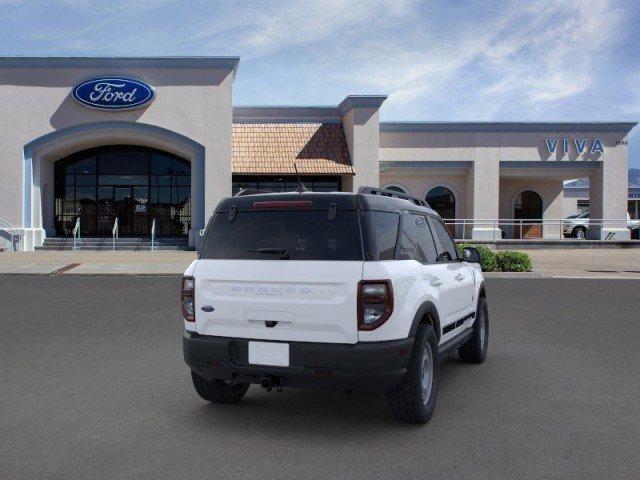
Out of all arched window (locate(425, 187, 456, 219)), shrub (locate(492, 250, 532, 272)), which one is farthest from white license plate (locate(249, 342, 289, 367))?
arched window (locate(425, 187, 456, 219))

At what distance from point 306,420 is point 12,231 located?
966 inches

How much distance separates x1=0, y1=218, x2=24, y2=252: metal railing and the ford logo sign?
5892 millimetres

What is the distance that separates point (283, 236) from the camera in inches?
189

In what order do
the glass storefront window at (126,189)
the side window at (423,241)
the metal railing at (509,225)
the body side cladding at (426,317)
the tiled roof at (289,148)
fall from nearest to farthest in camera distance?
the body side cladding at (426,317) < the side window at (423,241) < the tiled roof at (289,148) < the glass storefront window at (126,189) < the metal railing at (509,225)

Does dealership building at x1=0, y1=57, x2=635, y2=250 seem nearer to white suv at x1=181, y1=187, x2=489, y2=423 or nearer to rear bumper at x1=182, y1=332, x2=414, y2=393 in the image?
white suv at x1=181, y1=187, x2=489, y2=423

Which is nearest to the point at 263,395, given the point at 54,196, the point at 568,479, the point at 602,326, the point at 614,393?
the point at 568,479

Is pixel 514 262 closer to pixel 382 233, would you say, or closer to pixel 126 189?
pixel 382 233

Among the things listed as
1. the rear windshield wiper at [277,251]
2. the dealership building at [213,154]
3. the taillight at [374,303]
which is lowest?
the taillight at [374,303]

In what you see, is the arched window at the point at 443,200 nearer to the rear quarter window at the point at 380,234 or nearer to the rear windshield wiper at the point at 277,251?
the rear quarter window at the point at 380,234

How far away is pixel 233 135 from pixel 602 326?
73.3 feet

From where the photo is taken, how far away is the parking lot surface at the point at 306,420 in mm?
4031

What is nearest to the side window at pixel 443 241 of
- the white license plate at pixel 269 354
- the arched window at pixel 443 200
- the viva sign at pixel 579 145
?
the white license plate at pixel 269 354

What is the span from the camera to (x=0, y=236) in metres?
26.0

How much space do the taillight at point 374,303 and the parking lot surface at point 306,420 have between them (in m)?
0.87
